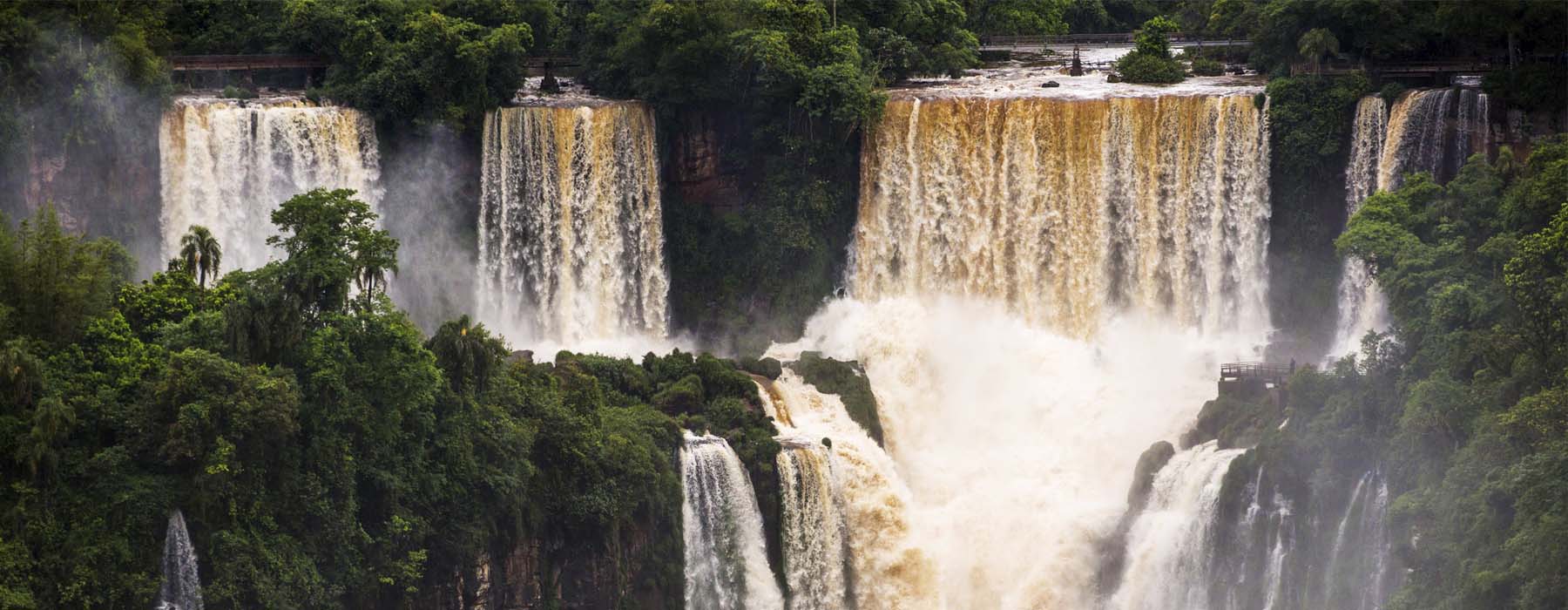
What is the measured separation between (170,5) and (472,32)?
848cm

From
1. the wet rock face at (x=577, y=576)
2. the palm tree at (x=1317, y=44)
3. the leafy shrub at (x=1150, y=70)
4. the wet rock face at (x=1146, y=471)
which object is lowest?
the wet rock face at (x=577, y=576)

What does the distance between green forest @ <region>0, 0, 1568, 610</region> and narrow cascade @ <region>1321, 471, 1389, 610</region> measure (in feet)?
2.02

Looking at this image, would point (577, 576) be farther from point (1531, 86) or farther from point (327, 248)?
point (1531, 86)

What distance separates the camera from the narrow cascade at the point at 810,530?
62906mm

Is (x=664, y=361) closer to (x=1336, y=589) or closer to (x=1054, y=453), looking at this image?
(x=1054, y=453)

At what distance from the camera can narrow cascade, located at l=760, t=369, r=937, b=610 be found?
6306 centimetres

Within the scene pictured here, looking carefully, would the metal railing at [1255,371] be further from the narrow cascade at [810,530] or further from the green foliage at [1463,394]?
the narrow cascade at [810,530]

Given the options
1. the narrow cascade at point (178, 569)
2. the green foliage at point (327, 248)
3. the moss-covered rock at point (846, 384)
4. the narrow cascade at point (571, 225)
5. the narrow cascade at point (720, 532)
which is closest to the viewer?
the narrow cascade at point (178, 569)

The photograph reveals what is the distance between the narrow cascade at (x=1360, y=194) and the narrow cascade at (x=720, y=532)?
50.9 feet

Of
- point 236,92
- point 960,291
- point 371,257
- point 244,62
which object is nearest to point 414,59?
point 236,92

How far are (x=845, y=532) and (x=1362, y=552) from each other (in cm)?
1242

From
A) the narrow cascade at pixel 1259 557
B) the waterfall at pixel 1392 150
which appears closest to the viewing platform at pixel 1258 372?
the waterfall at pixel 1392 150

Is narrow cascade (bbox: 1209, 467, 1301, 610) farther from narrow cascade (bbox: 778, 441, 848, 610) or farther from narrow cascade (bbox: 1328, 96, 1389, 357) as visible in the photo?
narrow cascade (bbox: 1328, 96, 1389, 357)

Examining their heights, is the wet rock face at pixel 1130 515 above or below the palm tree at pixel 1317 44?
below
